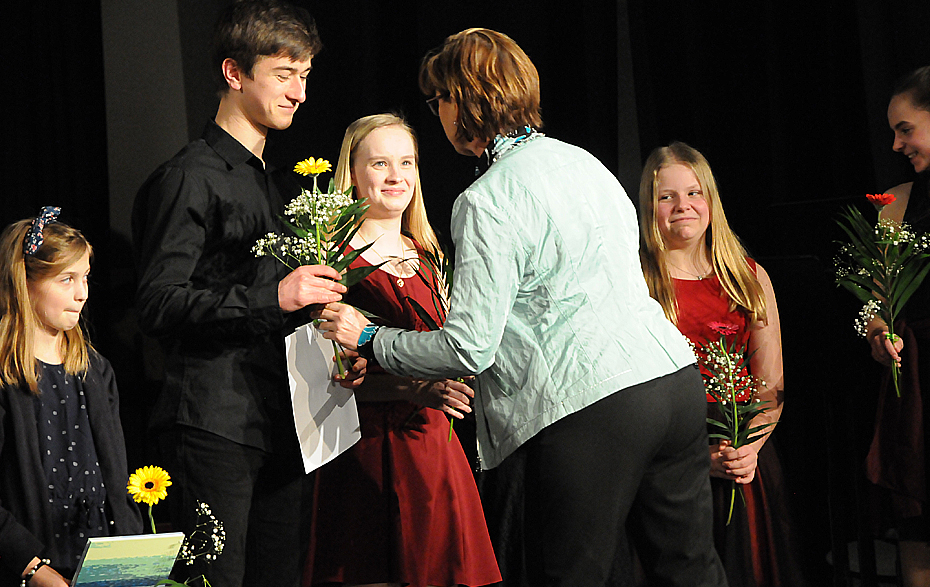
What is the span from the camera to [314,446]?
8.07 ft

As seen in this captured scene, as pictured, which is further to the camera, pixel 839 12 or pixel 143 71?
pixel 839 12

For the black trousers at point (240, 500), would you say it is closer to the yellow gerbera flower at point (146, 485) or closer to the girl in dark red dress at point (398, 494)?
the yellow gerbera flower at point (146, 485)

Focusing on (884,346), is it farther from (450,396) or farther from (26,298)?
(26,298)

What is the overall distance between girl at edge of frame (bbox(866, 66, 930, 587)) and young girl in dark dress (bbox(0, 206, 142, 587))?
98.1 inches

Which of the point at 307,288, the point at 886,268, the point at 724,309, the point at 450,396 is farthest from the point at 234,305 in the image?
the point at 886,268

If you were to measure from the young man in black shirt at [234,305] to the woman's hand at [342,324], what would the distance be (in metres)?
0.05

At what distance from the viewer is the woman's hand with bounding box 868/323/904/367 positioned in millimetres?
3242

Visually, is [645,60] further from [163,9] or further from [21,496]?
[21,496]

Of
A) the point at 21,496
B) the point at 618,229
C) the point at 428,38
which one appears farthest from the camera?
the point at 428,38

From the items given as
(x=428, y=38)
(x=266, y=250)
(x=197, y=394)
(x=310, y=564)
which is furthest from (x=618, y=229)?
(x=428, y=38)

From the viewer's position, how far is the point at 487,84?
2180 millimetres

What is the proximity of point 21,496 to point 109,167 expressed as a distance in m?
1.69

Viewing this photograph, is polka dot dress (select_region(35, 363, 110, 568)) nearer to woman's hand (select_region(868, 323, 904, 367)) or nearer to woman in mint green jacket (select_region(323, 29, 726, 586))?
woman in mint green jacket (select_region(323, 29, 726, 586))

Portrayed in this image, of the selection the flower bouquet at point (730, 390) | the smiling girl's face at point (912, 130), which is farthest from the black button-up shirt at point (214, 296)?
the smiling girl's face at point (912, 130)
